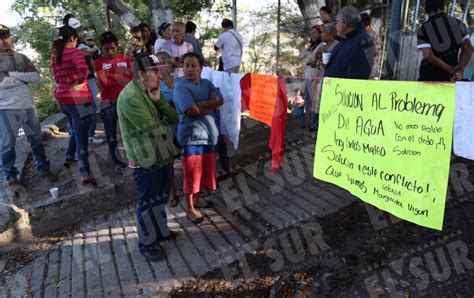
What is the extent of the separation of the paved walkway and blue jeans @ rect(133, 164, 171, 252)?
0.24 meters

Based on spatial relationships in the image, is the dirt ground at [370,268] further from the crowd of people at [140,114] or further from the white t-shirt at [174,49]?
the white t-shirt at [174,49]

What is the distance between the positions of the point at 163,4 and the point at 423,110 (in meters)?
7.93

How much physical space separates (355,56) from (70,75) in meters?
3.45

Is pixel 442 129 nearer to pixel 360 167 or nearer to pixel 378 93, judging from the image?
pixel 378 93

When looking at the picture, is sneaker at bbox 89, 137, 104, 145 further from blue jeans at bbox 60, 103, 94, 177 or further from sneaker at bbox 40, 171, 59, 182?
blue jeans at bbox 60, 103, 94, 177

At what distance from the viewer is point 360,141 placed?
267 centimetres

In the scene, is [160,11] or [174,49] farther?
[160,11]

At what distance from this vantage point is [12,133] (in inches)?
174

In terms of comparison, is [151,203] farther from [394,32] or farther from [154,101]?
[394,32]

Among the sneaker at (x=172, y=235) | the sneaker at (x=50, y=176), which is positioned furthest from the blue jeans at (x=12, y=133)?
the sneaker at (x=172, y=235)

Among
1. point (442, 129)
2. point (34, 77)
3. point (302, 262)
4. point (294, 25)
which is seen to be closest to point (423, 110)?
point (442, 129)

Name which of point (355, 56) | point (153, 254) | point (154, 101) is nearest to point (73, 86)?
point (154, 101)

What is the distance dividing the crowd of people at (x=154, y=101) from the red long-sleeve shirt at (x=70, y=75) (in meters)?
0.01

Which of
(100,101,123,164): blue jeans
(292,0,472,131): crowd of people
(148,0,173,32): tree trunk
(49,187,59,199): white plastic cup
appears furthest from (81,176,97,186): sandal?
(148,0,173,32): tree trunk
